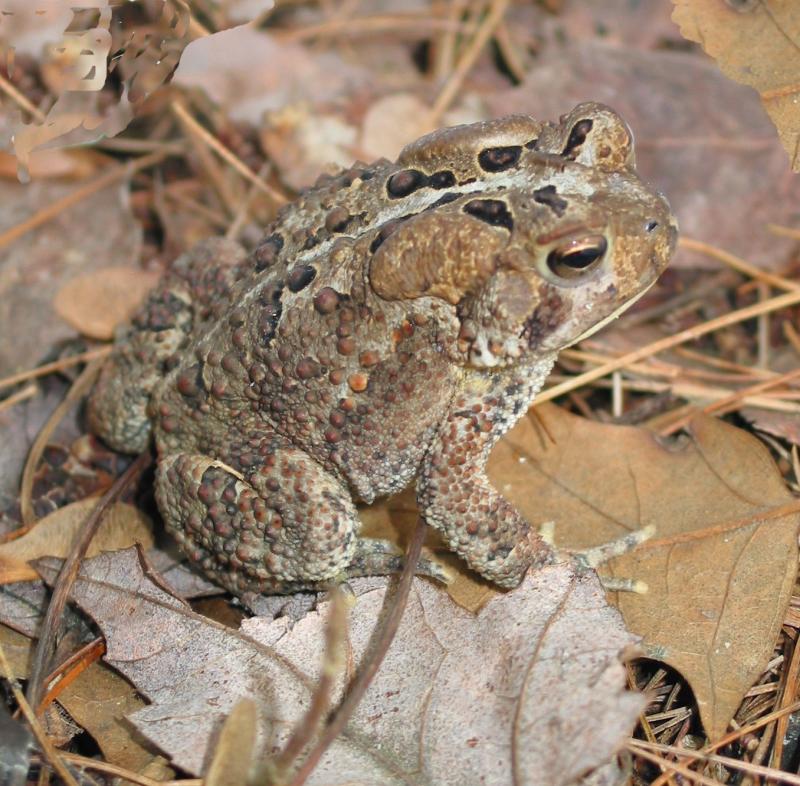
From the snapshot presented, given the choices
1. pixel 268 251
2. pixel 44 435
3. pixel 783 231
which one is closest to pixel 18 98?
pixel 44 435

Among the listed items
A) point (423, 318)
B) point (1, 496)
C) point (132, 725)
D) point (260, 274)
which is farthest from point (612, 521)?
point (1, 496)

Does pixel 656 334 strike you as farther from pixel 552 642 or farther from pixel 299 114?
pixel 299 114

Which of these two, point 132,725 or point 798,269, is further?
point 798,269

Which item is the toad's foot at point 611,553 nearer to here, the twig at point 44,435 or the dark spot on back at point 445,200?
the dark spot on back at point 445,200

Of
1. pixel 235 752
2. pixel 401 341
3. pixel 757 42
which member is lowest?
pixel 235 752

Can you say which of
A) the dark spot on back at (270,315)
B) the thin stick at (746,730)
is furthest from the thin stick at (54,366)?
the thin stick at (746,730)

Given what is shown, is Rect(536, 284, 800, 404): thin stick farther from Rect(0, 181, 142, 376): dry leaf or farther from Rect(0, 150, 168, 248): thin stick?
Rect(0, 150, 168, 248): thin stick

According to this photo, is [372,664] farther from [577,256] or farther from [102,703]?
[577,256]
